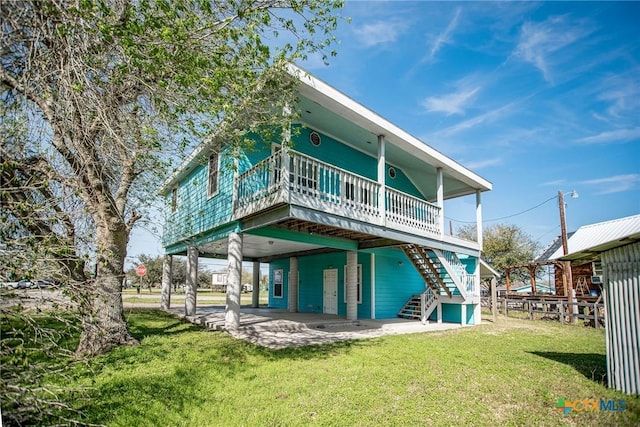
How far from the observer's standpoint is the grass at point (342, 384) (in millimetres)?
3789

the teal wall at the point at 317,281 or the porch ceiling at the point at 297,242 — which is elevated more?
the porch ceiling at the point at 297,242

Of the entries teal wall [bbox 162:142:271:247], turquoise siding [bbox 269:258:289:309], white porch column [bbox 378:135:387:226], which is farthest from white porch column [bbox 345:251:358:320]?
turquoise siding [bbox 269:258:289:309]

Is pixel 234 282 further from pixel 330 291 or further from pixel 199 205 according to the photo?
pixel 330 291

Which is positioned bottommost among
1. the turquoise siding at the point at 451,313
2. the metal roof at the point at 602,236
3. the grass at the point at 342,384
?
the turquoise siding at the point at 451,313

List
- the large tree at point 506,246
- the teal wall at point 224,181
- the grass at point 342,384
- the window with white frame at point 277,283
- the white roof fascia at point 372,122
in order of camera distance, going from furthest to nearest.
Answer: the large tree at point 506,246
the window with white frame at point 277,283
the teal wall at point 224,181
the white roof fascia at point 372,122
the grass at point 342,384

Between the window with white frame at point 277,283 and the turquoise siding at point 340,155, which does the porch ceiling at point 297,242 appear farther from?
the turquoise siding at point 340,155

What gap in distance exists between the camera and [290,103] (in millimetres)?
6973

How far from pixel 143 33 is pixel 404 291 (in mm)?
13839

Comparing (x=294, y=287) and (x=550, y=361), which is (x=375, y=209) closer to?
(x=550, y=361)

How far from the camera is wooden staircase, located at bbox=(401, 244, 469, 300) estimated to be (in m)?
11.4

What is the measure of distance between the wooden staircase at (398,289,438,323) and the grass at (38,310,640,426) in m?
4.55

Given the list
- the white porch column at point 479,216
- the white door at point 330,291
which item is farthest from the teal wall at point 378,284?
the white porch column at point 479,216

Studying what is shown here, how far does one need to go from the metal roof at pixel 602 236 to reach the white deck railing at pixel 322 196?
4010 millimetres

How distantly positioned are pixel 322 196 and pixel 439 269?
5808mm
